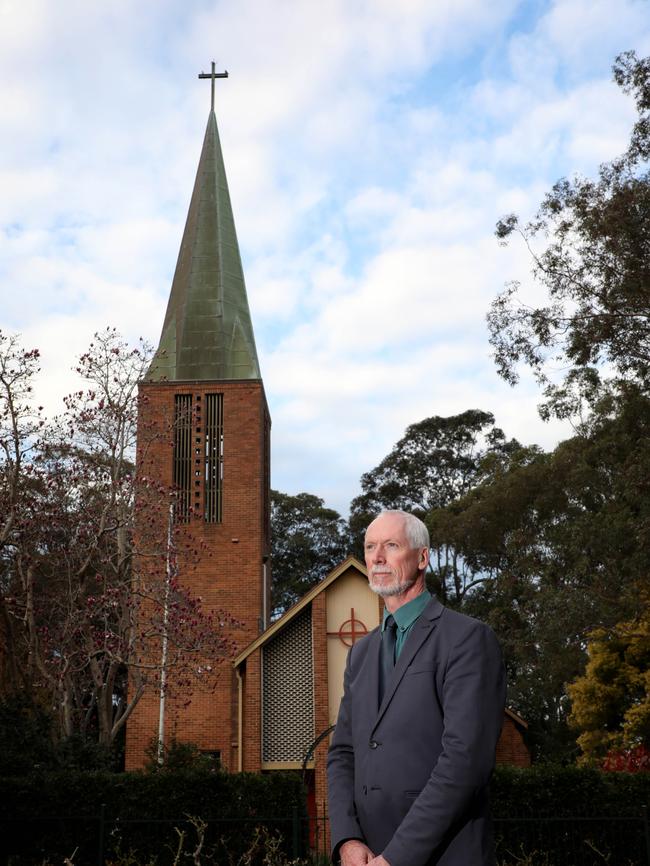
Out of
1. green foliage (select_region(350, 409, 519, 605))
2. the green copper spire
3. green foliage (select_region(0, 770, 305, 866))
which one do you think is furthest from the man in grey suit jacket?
green foliage (select_region(350, 409, 519, 605))

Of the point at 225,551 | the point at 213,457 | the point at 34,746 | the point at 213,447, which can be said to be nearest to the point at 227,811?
the point at 34,746

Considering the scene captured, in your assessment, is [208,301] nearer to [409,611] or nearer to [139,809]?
[139,809]

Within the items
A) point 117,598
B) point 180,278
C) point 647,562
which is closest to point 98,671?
point 117,598

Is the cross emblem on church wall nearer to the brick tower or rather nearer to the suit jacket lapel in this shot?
the brick tower

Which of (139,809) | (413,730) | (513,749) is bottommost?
(139,809)

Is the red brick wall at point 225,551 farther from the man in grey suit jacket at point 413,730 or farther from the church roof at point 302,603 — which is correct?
the man in grey suit jacket at point 413,730

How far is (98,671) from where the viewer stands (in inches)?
767

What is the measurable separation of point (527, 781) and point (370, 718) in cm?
1451

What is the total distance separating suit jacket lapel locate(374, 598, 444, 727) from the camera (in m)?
2.91

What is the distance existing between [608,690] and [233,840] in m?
12.2

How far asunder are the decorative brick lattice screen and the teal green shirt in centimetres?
2126

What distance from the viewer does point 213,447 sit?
96.8 feet

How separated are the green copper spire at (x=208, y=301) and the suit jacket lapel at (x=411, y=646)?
26651mm

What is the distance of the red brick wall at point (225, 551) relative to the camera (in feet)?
85.6
